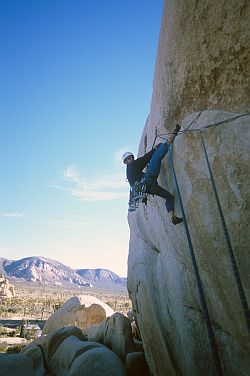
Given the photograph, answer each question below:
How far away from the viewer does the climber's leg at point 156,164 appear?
20.5 ft

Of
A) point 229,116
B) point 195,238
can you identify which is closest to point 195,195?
point 195,238

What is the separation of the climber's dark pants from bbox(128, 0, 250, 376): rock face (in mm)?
174

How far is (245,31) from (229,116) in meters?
1.37

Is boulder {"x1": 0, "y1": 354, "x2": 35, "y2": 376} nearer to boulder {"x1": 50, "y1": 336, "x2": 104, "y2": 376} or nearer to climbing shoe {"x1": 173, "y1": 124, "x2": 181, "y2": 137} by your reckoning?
boulder {"x1": 50, "y1": 336, "x2": 104, "y2": 376}

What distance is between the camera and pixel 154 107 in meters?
7.48

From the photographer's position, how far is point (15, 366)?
30.0 feet

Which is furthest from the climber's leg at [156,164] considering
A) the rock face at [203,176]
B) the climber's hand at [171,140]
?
the rock face at [203,176]

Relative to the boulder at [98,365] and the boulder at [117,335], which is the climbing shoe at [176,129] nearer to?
the boulder at [98,365]

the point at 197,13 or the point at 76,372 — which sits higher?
the point at 197,13

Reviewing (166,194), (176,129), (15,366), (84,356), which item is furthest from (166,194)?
(15,366)

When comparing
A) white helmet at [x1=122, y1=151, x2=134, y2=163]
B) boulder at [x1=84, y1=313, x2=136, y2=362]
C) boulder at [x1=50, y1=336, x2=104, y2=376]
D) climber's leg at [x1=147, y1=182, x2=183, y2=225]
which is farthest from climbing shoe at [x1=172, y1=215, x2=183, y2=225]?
boulder at [x1=84, y1=313, x2=136, y2=362]

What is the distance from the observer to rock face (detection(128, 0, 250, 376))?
4.48 metres

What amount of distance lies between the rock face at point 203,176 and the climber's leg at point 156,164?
252 mm

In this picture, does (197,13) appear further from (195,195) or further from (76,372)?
(76,372)
